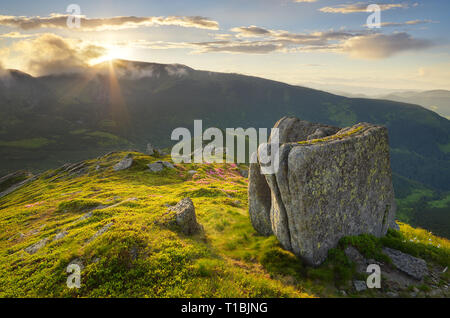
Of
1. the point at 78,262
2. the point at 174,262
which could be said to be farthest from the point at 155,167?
the point at 174,262

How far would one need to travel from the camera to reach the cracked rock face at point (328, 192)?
1599cm

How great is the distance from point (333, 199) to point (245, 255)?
8.04 m

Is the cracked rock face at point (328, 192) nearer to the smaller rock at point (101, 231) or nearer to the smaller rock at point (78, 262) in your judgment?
the smaller rock at point (101, 231)

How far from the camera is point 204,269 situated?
15039 mm

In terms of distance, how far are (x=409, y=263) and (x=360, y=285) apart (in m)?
5.26

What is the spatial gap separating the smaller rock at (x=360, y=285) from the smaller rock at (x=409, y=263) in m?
3.78

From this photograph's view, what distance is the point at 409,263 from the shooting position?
1669 cm

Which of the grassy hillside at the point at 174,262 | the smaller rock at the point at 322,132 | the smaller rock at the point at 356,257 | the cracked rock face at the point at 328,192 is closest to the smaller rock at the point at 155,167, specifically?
the grassy hillside at the point at 174,262

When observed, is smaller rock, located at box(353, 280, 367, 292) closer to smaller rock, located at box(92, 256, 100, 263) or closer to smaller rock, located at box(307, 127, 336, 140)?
smaller rock, located at box(307, 127, 336, 140)

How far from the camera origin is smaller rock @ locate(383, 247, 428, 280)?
15805 mm

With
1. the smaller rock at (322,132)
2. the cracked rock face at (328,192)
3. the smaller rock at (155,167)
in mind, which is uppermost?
the smaller rock at (322,132)
